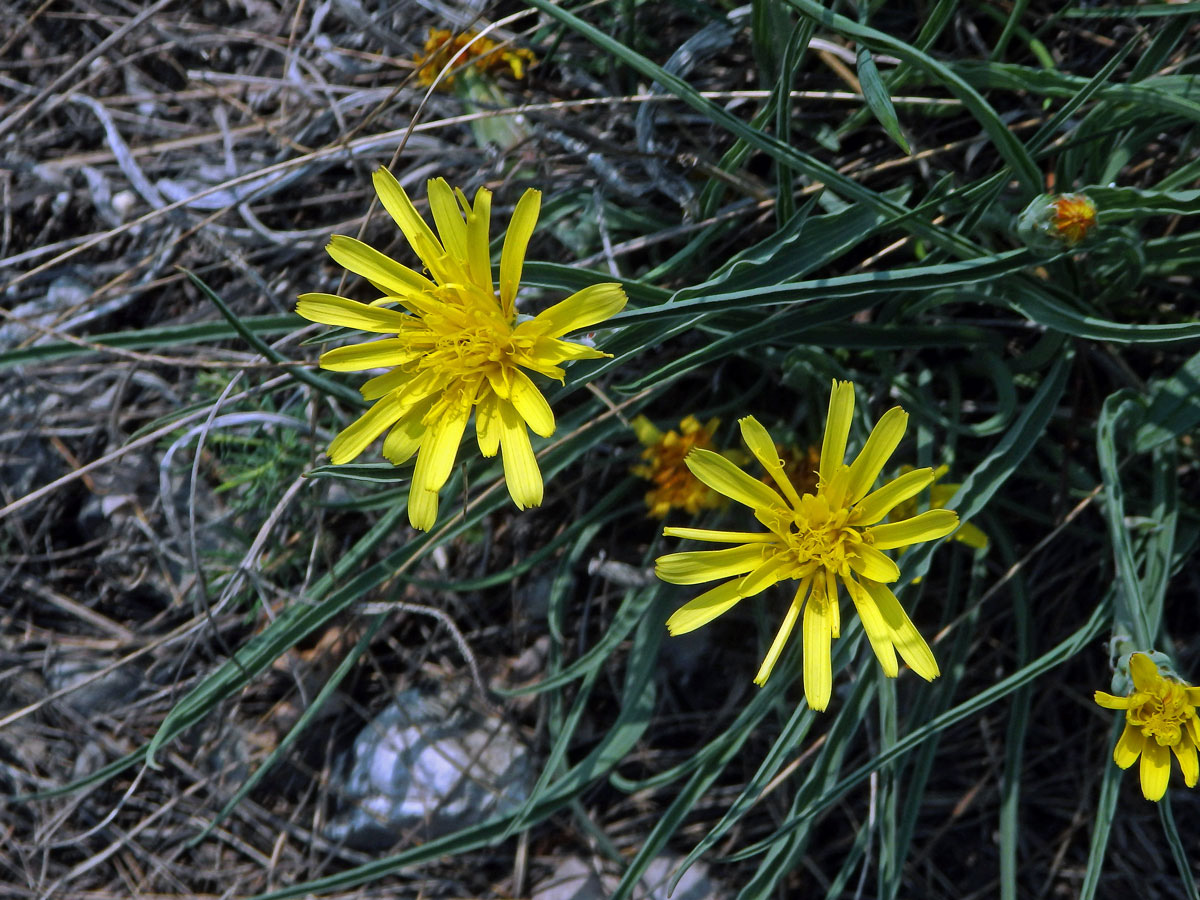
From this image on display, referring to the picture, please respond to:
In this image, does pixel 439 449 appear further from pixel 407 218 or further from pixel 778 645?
pixel 778 645

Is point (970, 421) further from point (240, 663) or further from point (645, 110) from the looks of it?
point (240, 663)

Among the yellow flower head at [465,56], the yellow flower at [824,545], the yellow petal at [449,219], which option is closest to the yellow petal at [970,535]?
the yellow flower at [824,545]

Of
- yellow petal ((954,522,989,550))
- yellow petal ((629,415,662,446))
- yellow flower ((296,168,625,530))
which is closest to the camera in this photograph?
yellow flower ((296,168,625,530))

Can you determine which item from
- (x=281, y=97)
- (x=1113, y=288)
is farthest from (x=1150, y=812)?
(x=281, y=97)

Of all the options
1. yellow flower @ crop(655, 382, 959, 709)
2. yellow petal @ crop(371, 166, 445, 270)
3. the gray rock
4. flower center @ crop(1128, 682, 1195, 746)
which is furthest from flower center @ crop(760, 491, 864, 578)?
the gray rock

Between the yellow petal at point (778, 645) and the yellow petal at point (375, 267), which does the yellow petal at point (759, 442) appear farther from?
the yellow petal at point (375, 267)

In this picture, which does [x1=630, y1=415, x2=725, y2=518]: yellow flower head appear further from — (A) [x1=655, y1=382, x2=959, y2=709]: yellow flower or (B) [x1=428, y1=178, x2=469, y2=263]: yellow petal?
(B) [x1=428, y1=178, x2=469, y2=263]: yellow petal
